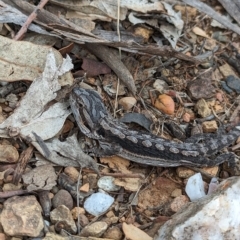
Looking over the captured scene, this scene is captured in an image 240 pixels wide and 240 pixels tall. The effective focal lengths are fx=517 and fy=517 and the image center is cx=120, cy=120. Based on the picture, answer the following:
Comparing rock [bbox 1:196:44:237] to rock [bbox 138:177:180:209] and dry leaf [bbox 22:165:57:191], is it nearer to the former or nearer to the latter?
dry leaf [bbox 22:165:57:191]

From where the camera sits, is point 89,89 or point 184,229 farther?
point 89,89

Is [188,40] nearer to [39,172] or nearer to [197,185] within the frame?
[197,185]

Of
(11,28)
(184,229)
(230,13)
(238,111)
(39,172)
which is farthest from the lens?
(230,13)

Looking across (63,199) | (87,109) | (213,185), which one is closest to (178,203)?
(213,185)

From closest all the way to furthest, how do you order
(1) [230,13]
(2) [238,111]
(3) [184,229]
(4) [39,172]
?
→ (3) [184,229]
(4) [39,172]
(2) [238,111]
(1) [230,13]

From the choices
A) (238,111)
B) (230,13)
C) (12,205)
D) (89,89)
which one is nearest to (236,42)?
(230,13)

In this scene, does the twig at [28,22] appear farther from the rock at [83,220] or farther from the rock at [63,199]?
the rock at [83,220]

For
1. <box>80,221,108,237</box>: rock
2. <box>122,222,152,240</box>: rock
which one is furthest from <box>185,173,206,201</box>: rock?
<box>80,221,108,237</box>: rock
